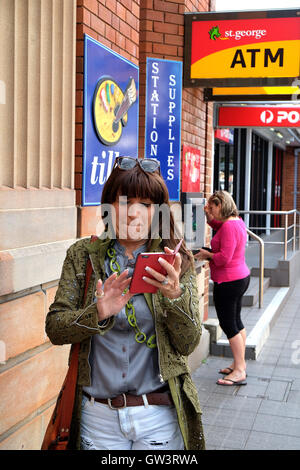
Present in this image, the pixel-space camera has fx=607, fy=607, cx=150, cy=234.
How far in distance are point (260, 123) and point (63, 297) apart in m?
6.92

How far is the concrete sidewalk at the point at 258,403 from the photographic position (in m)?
4.61

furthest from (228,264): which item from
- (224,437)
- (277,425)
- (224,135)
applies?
(224,135)

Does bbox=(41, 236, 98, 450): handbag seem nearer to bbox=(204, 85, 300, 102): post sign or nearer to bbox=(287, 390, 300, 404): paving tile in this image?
bbox=(287, 390, 300, 404): paving tile

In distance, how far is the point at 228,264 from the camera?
573 cm

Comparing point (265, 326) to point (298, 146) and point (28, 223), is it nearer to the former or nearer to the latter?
point (28, 223)

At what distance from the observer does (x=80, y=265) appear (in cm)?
Result: 216

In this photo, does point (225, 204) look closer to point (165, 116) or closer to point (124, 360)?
point (165, 116)

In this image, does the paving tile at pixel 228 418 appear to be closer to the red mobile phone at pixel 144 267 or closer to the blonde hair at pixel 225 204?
the blonde hair at pixel 225 204

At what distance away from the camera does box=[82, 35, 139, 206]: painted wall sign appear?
12.8ft

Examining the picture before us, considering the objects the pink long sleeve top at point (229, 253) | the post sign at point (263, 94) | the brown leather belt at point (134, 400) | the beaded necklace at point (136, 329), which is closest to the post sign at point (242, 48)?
the post sign at point (263, 94)

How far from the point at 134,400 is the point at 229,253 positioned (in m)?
3.65

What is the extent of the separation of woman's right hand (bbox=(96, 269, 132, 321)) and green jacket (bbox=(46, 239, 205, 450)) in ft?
0.10

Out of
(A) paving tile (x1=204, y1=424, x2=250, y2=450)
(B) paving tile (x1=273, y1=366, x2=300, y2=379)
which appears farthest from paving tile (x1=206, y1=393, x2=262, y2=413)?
(B) paving tile (x1=273, y1=366, x2=300, y2=379)

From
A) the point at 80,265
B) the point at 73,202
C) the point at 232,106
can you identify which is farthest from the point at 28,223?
the point at 232,106
